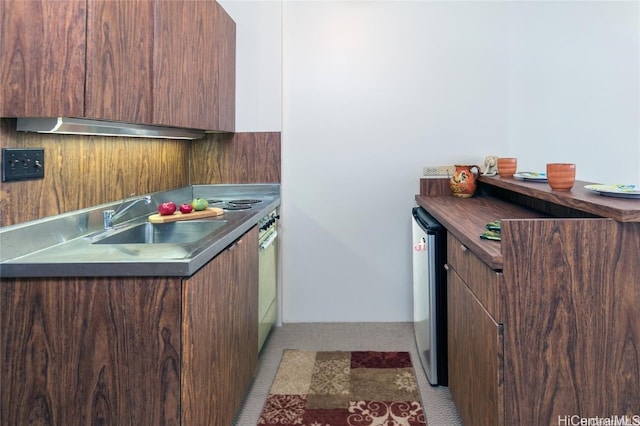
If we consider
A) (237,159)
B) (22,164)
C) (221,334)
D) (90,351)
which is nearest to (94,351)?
(90,351)

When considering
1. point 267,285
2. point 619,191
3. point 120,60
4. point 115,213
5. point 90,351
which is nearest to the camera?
point 90,351

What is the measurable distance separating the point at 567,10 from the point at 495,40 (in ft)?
1.84

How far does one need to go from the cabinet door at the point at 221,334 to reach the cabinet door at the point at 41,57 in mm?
736

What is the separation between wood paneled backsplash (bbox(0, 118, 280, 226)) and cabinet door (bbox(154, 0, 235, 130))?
0.33 meters

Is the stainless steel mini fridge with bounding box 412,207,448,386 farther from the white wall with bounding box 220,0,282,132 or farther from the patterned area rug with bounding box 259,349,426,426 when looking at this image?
the white wall with bounding box 220,0,282,132

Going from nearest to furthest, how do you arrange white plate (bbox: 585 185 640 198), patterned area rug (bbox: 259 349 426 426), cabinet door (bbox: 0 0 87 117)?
cabinet door (bbox: 0 0 87 117) → white plate (bbox: 585 185 640 198) → patterned area rug (bbox: 259 349 426 426)

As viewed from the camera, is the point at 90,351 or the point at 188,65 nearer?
the point at 90,351

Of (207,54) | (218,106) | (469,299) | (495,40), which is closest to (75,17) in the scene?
(207,54)

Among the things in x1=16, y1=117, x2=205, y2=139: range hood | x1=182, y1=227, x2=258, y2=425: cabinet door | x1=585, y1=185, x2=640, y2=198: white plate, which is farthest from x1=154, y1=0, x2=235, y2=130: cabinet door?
x1=585, y1=185, x2=640, y2=198: white plate

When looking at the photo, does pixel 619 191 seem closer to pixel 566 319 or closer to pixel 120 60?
pixel 566 319

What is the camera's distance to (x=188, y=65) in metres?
2.36

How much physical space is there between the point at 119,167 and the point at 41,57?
2.71ft

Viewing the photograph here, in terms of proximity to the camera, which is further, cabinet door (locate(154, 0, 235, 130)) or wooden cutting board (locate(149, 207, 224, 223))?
wooden cutting board (locate(149, 207, 224, 223))

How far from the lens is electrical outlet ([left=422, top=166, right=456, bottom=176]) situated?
331cm
